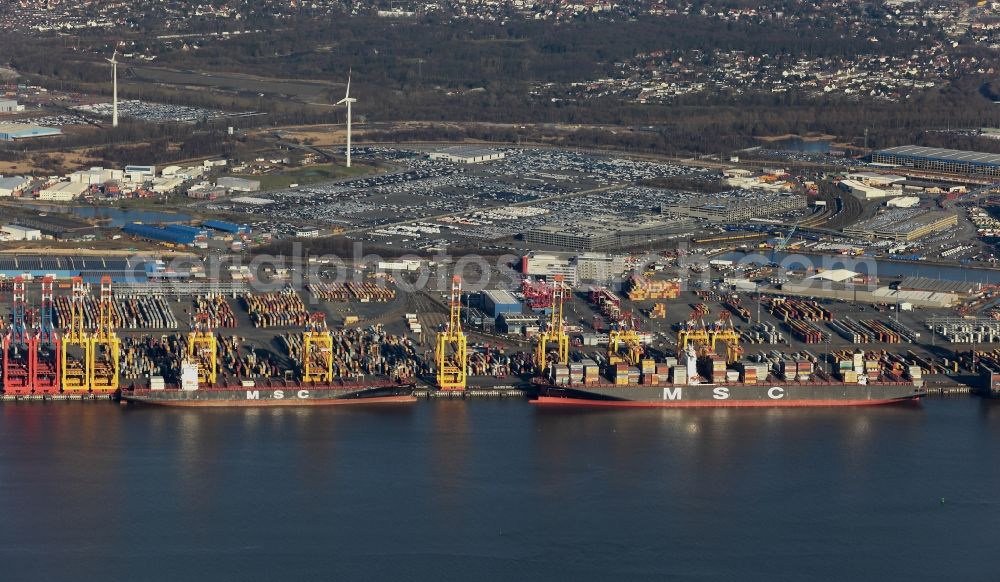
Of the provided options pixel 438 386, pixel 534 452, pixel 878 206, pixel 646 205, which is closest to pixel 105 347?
pixel 438 386

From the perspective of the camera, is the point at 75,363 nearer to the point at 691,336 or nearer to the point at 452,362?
the point at 452,362

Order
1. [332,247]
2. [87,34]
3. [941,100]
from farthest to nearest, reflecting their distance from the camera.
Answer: [87,34] → [941,100] → [332,247]

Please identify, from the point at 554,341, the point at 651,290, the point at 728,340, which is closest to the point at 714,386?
the point at 728,340

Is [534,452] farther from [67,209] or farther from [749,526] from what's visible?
[67,209]

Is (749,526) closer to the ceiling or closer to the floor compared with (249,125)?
closer to the floor

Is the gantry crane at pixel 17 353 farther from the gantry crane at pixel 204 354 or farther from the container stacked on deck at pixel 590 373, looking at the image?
the container stacked on deck at pixel 590 373

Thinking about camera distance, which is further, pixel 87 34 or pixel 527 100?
pixel 87 34

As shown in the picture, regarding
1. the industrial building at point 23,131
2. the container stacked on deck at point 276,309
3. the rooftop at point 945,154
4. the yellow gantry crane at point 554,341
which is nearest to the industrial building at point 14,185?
the industrial building at point 23,131
